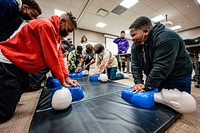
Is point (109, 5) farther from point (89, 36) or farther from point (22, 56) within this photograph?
point (22, 56)

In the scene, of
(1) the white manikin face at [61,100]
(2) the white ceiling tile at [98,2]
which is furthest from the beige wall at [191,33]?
(1) the white manikin face at [61,100]

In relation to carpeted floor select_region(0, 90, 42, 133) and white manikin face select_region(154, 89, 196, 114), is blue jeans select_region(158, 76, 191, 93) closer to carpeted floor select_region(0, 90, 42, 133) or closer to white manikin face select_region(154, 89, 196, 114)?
white manikin face select_region(154, 89, 196, 114)

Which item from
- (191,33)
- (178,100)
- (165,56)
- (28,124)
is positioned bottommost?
(28,124)

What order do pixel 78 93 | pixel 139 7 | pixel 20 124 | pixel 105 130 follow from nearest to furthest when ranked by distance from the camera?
pixel 105 130 < pixel 20 124 < pixel 78 93 < pixel 139 7

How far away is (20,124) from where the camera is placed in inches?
31.3

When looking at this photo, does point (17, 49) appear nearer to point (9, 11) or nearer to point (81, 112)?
point (9, 11)

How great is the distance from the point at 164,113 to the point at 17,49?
51.1 inches

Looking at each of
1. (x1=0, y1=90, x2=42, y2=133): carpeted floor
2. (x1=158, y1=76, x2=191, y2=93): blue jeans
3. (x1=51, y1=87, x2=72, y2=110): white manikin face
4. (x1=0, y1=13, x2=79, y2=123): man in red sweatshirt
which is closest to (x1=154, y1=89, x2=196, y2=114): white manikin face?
(x1=158, y1=76, x2=191, y2=93): blue jeans

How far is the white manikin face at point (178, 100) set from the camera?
0.80 m

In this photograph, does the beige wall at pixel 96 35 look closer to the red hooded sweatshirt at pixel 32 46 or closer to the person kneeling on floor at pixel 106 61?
the person kneeling on floor at pixel 106 61

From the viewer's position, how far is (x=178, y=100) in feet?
2.74

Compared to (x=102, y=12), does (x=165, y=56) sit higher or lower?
lower

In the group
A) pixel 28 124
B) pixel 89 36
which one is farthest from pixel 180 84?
pixel 89 36

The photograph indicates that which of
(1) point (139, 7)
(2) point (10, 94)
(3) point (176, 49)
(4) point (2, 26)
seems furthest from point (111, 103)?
(1) point (139, 7)
